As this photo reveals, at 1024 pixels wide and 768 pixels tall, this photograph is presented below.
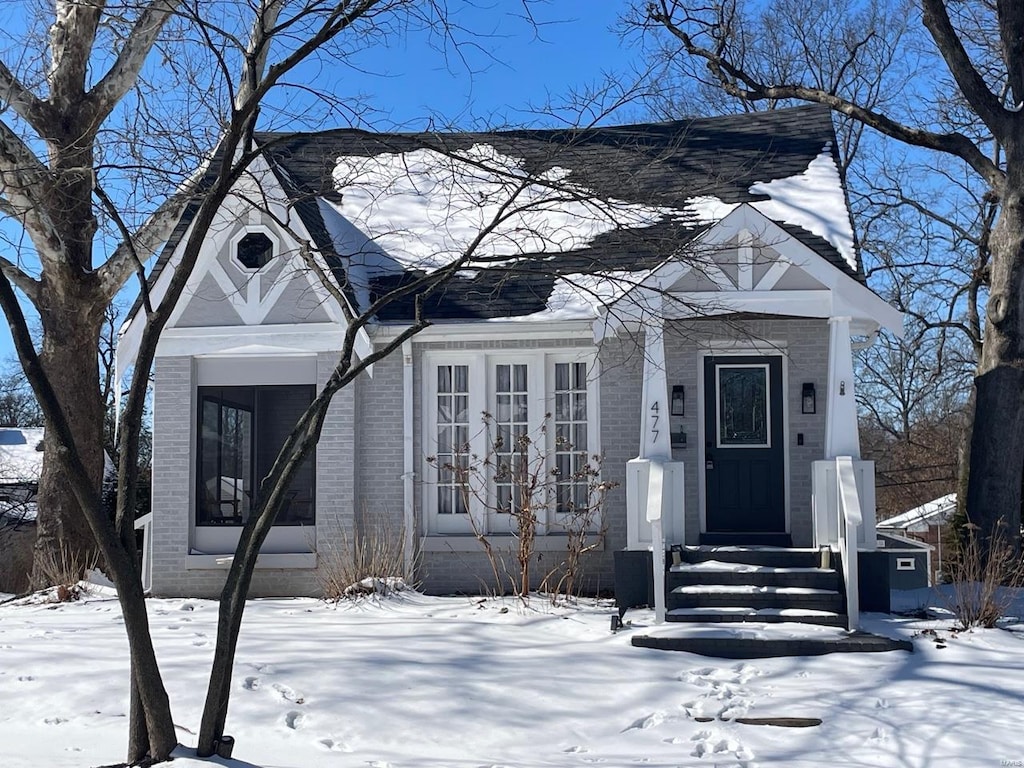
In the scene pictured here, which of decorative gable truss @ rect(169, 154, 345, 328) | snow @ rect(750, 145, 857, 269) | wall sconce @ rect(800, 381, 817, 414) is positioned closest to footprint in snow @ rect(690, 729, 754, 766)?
wall sconce @ rect(800, 381, 817, 414)

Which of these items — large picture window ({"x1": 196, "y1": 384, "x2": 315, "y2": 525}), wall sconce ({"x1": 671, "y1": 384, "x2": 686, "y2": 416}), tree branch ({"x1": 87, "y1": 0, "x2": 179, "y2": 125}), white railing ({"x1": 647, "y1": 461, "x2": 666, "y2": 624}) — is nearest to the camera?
white railing ({"x1": 647, "y1": 461, "x2": 666, "y2": 624})

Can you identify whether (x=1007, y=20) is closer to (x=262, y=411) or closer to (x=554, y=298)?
(x=554, y=298)

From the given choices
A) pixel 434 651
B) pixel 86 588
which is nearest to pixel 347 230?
pixel 86 588

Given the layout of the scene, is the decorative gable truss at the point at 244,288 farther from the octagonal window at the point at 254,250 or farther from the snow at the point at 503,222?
the snow at the point at 503,222

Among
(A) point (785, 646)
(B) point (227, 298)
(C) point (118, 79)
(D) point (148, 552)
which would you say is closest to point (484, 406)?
(B) point (227, 298)

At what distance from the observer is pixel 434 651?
9047mm

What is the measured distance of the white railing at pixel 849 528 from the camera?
9867 millimetres

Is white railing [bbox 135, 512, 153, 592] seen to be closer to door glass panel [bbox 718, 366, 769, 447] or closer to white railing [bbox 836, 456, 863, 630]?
door glass panel [bbox 718, 366, 769, 447]

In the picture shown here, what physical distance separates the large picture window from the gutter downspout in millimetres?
1181

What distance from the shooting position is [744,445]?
1265 cm

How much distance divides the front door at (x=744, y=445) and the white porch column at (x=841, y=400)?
4.58ft

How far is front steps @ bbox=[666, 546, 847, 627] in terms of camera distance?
10133 millimetres

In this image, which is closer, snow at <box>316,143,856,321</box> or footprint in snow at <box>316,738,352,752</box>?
footprint in snow at <box>316,738,352,752</box>

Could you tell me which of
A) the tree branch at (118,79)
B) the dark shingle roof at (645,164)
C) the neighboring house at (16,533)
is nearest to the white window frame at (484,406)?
the dark shingle roof at (645,164)
